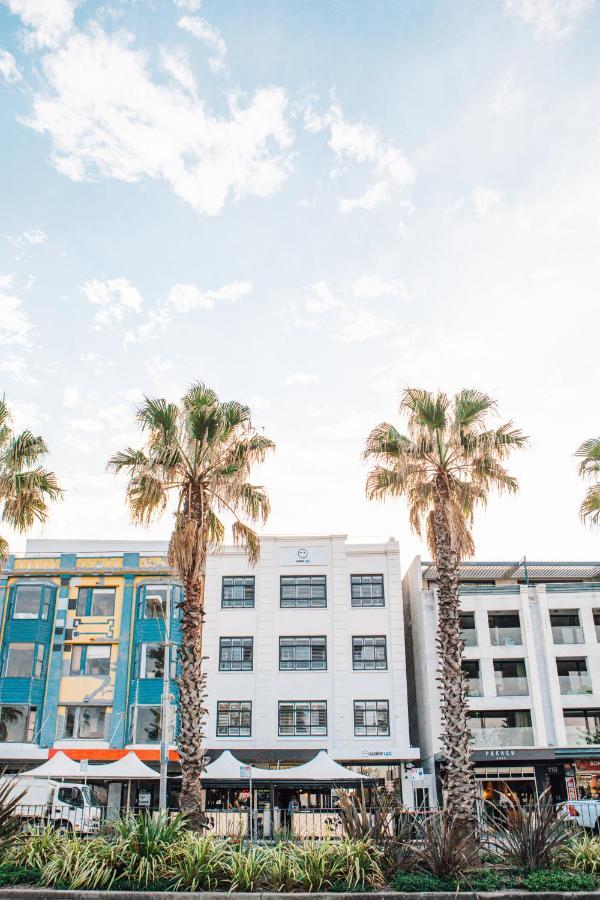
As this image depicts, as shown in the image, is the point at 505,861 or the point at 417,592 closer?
the point at 505,861

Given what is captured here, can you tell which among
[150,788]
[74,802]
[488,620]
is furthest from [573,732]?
[74,802]

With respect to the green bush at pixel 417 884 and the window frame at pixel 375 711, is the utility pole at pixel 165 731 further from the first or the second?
the green bush at pixel 417 884

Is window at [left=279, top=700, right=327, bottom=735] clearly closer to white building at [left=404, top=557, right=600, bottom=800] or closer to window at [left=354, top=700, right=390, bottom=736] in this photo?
window at [left=354, top=700, right=390, bottom=736]

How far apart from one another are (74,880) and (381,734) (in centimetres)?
2719

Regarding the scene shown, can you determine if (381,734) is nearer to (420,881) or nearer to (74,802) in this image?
(74,802)

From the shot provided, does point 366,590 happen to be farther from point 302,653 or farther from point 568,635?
point 568,635

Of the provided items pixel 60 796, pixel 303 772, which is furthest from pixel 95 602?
pixel 303 772

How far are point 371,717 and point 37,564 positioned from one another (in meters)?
17.6

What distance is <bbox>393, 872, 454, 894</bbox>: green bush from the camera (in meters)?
10.4

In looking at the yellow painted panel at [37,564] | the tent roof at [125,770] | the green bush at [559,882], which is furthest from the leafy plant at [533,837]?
the yellow painted panel at [37,564]

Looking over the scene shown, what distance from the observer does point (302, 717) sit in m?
36.4

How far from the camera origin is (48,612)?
38125mm

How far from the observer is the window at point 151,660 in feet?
121

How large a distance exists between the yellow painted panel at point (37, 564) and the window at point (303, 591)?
11114 millimetres
